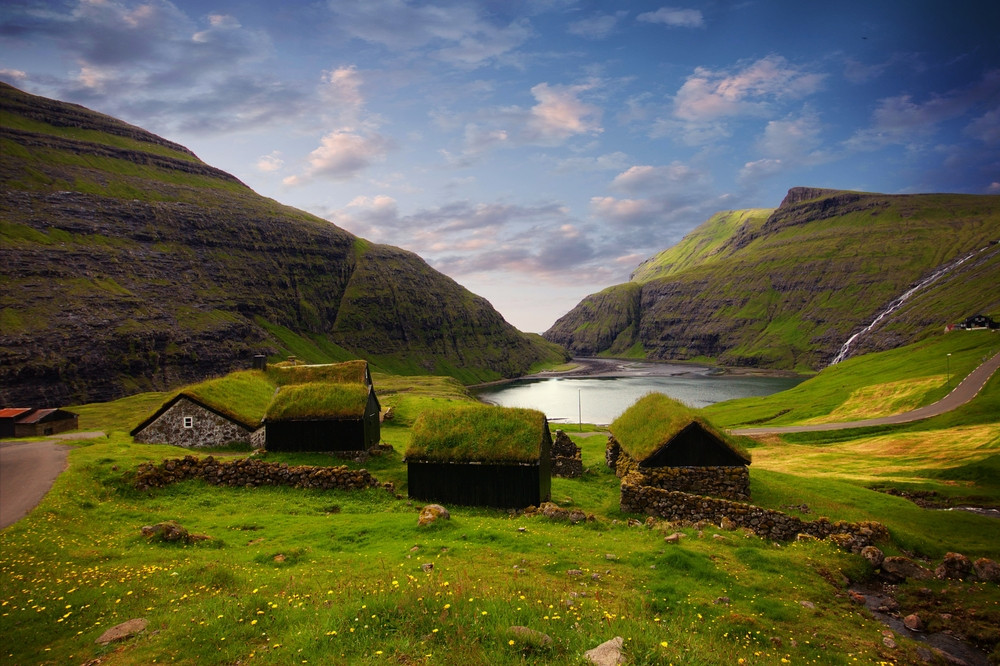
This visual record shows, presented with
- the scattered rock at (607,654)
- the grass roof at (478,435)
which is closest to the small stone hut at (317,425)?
the grass roof at (478,435)

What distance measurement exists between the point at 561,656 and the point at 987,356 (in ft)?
459

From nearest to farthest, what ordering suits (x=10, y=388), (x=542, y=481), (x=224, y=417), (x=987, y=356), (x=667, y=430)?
(x=542, y=481) < (x=667, y=430) < (x=224, y=417) < (x=987, y=356) < (x=10, y=388)

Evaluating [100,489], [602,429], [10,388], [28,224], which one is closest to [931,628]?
[100,489]

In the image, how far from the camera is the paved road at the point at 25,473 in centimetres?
2075

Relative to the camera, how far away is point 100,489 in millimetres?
24688

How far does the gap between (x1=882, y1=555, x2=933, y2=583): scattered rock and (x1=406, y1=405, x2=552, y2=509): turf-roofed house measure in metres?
16.2


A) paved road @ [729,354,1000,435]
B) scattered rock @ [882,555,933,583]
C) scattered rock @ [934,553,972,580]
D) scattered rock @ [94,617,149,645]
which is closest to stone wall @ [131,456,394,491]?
scattered rock @ [94,617,149,645]

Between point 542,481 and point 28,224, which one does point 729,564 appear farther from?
point 28,224

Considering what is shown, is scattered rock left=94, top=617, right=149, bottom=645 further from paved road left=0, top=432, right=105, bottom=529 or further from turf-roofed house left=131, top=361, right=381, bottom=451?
turf-roofed house left=131, top=361, right=381, bottom=451

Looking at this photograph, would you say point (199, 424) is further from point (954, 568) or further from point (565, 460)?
point (954, 568)

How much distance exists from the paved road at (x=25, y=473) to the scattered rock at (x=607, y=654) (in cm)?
2292

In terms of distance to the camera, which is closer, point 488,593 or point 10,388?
point 488,593

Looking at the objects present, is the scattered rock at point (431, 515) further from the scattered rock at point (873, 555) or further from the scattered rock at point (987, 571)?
the scattered rock at point (987, 571)

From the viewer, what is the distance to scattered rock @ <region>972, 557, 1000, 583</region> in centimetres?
2045
